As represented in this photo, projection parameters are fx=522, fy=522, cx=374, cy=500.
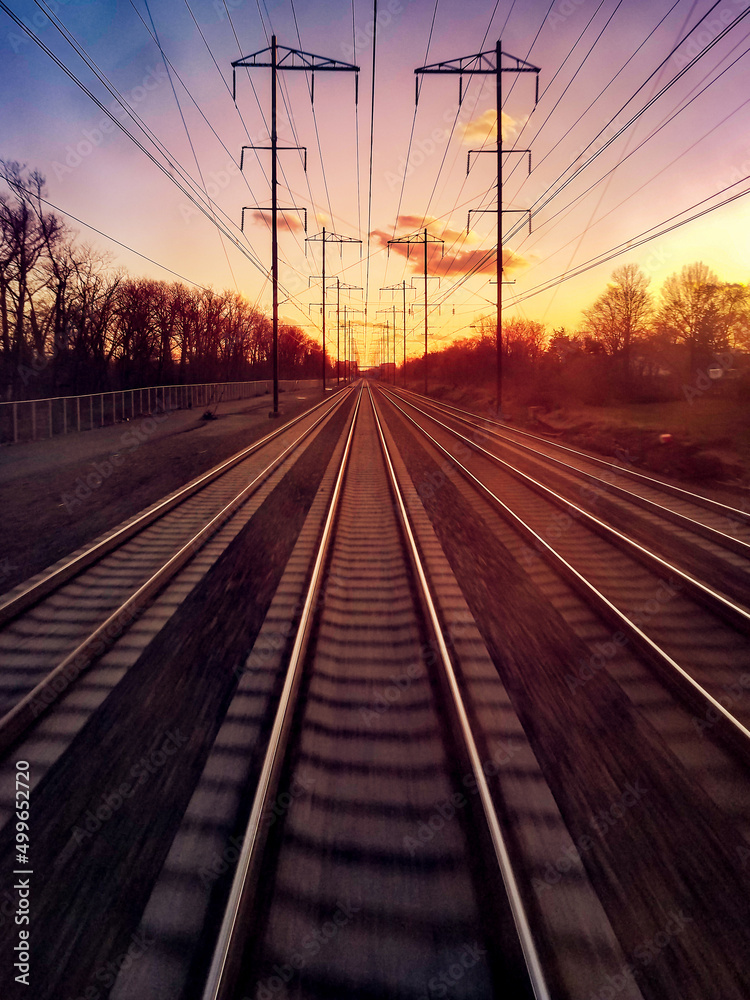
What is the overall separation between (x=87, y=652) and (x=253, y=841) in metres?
2.99

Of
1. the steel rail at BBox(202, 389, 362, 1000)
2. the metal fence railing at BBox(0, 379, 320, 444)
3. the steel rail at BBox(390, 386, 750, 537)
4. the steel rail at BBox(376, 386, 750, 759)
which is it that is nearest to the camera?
the steel rail at BBox(202, 389, 362, 1000)

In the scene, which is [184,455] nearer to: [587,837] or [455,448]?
[455,448]

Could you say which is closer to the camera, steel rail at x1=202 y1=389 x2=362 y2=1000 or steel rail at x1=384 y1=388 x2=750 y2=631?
steel rail at x1=202 y1=389 x2=362 y2=1000

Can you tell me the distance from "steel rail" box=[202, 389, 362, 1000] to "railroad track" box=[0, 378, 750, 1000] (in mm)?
15

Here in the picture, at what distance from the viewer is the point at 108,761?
3.71m

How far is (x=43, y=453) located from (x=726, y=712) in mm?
19711

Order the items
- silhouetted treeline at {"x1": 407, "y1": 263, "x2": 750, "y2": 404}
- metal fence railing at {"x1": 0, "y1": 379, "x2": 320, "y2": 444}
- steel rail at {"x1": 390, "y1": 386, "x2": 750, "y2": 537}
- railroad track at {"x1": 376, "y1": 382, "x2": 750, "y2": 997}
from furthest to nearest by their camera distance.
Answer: silhouetted treeline at {"x1": 407, "y1": 263, "x2": 750, "y2": 404} < metal fence railing at {"x1": 0, "y1": 379, "x2": 320, "y2": 444} < steel rail at {"x1": 390, "y1": 386, "x2": 750, "y2": 537} < railroad track at {"x1": 376, "y1": 382, "x2": 750, "y2": 997}

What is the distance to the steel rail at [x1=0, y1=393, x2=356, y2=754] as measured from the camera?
13.0 ft

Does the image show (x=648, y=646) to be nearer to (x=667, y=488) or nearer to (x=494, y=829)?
(x=494, y=829)

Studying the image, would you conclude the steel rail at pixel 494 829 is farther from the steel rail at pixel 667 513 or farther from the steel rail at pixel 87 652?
the steel rail at pixel 667 513

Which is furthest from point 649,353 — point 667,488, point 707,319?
point 667,488

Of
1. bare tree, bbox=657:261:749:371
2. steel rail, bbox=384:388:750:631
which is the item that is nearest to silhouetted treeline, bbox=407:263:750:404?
bare tree, bbox=657:261:749:371

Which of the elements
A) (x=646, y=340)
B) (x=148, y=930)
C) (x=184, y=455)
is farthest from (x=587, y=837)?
(x=646, y=340)

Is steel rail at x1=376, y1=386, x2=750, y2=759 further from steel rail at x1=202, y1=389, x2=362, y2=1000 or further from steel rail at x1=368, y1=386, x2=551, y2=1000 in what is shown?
steel rail at x1=202, y1=389, x2=362, y2=1000
